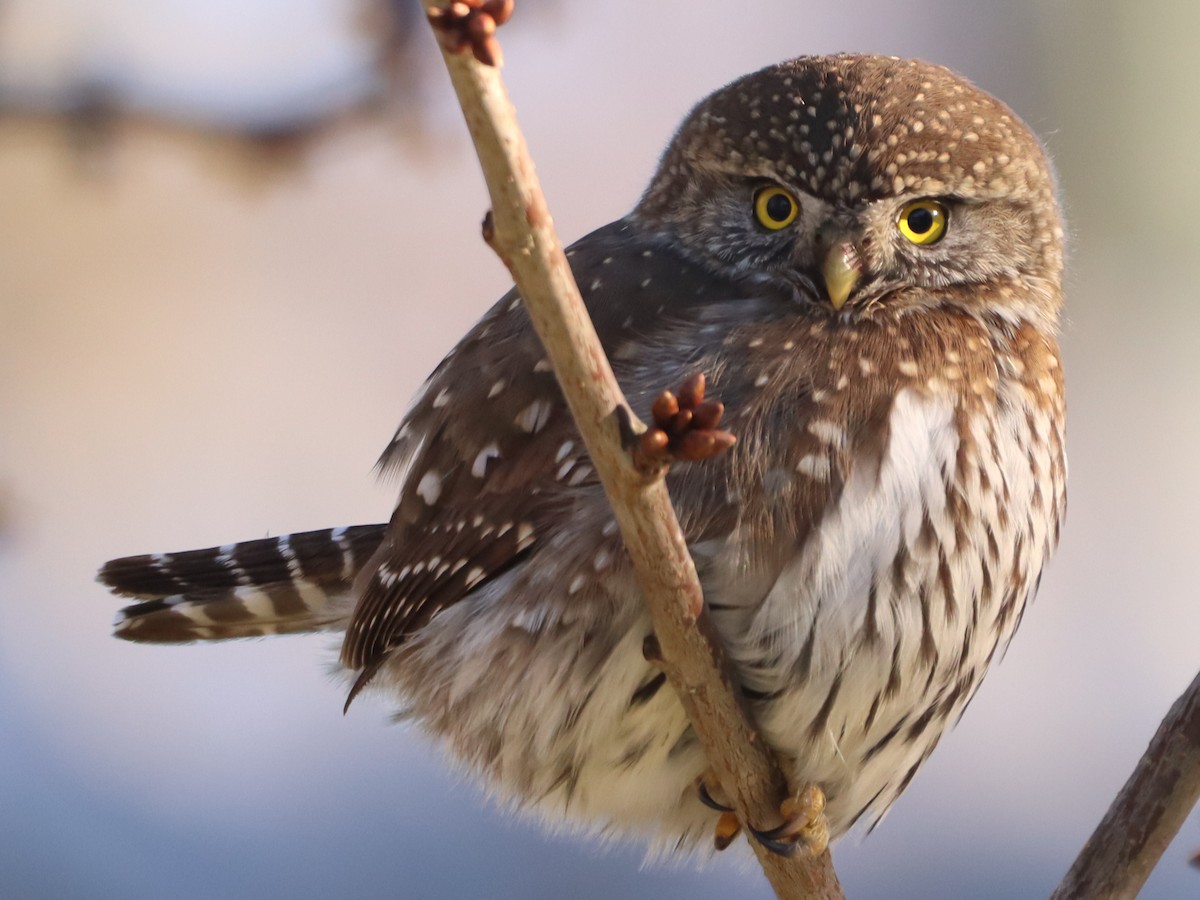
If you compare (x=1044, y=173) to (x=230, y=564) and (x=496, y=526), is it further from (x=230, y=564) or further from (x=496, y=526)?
(x=230, y=564)

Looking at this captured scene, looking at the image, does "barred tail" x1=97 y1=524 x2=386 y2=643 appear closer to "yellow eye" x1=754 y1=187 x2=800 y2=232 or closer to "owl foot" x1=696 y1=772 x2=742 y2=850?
"owl foot" x1=696 y1=772 x2=742 y2=850

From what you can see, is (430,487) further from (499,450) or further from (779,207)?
(779,207)

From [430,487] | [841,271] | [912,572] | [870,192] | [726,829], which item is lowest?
[726,829]

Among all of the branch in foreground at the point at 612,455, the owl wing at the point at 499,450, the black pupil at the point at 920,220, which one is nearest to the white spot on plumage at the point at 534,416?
the owl wing at the point at 499,450

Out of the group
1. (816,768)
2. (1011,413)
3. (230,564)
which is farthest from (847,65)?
(230,564)

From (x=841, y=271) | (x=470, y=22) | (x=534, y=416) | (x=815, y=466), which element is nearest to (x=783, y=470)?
(x=815, y=466)

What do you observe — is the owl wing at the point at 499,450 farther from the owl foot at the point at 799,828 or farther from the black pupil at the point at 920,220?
the owl foot at the point at 799,828
